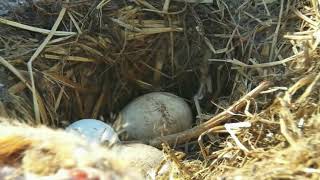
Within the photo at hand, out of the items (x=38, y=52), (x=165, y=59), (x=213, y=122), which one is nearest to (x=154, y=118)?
(x=213, y=122)


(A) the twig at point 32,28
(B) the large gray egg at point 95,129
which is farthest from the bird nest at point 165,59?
(B) the large gray egg at point 95,129

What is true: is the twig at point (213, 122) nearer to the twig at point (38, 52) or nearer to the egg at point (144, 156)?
the egg at point (144, 156)

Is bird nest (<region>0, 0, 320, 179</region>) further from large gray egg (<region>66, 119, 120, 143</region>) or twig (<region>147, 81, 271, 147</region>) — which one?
large gray egg (<region>66, 119, 120, 143</region>)

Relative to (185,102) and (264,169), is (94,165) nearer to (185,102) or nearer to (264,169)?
(264,169)

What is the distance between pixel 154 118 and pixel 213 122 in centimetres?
28

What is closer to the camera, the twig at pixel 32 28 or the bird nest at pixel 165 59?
A: the bird nest at pixel 165 59

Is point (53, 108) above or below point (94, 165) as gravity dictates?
below

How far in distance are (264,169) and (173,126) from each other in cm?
77

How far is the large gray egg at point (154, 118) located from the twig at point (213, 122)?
0.22 ft

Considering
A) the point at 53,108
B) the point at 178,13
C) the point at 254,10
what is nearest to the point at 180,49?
the point at 178,13

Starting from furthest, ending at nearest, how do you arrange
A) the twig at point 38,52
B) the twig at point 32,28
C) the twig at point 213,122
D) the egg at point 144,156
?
the twig at point 32,28 < the twig at point 38,52 < the twig at point 213,122 < the egg at point 144,156

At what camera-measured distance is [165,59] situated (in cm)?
312

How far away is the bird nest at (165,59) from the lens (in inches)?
105

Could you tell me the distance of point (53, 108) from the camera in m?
2.86
